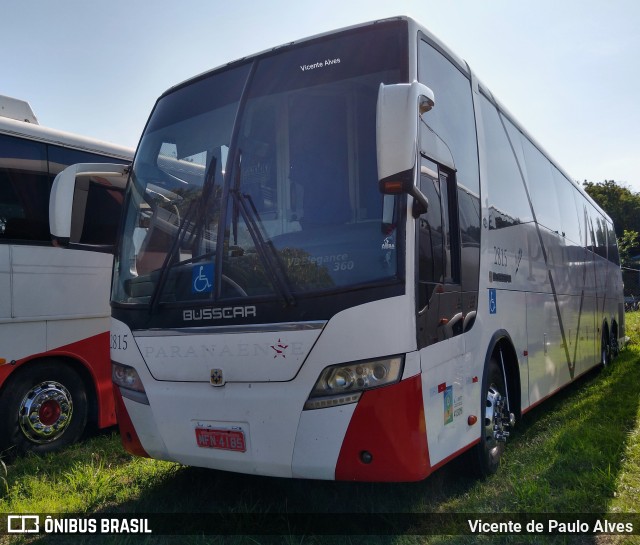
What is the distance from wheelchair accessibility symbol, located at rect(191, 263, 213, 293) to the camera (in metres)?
3.99

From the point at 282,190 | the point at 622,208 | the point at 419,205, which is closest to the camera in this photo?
the point at 419,205

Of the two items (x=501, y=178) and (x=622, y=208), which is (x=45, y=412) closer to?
(x=501, y=178)

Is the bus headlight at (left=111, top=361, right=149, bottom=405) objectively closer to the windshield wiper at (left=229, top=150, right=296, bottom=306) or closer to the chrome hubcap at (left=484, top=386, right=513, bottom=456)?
the windshield wiper at (left=229, top=150, right=296, bottom=306)

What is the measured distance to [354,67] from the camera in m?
3.98

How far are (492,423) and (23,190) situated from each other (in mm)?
4788

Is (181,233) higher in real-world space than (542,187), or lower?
lower

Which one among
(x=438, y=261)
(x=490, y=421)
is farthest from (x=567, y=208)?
(x=438, y=261)

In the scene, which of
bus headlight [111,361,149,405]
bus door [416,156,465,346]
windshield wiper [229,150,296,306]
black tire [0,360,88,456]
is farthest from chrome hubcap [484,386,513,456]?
black tire [0,360,88,456]

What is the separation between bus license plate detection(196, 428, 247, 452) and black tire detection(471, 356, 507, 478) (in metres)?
1.87

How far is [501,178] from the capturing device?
579 centimetres

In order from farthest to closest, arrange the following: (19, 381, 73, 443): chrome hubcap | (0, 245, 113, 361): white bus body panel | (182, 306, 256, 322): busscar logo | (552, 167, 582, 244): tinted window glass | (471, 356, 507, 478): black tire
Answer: (552, 167, 582, 244): tinted window glass
(19, 381, 73, 443): chrome hubcap
(0, 245, 113, 361): white bus body panel
(471, 356, 507, 478): black tire
(182, 306, 256, 322): busscar logo

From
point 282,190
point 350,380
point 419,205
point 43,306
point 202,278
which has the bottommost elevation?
point 350,380

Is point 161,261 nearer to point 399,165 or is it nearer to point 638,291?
point 399,165

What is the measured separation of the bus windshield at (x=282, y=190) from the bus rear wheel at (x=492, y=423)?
184 centimetres
